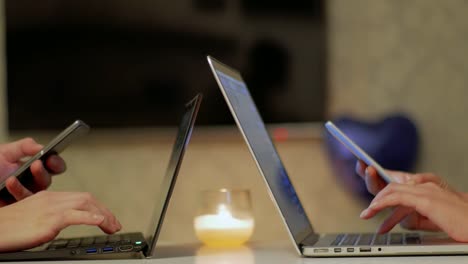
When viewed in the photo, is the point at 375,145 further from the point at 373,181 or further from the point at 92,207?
the point at 92,207

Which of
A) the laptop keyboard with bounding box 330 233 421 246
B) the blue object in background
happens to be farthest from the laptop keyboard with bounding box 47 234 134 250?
the blue object in background

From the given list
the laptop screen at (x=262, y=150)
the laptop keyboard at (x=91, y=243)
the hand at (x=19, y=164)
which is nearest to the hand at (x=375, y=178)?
the laptop screen at (x=262, y=150)

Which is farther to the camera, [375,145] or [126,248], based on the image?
[375,145]

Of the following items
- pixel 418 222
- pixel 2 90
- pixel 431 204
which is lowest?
pixel 418 222

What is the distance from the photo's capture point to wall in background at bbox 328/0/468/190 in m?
1.80

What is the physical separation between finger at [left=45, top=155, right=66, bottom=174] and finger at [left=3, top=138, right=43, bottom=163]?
3.3 inches

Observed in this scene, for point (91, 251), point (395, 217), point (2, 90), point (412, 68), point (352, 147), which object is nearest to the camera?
point (91, 251)

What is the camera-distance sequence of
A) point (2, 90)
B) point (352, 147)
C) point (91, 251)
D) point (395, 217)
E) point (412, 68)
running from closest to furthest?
point (91, 251) → point (352, 147) → point (395, 217) → point (2, 90) → point (412, 68)

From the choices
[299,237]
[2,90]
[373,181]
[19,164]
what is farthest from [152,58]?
[299,237]

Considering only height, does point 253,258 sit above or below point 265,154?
below

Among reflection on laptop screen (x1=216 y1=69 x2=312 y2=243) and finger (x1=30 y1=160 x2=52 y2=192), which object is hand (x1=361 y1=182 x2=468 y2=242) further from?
finger (x1=30 y1=160 x2=52 y2=192)

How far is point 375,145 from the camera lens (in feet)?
5.70

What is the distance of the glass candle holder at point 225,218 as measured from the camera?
115 centimetres

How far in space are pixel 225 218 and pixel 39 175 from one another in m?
0.31
